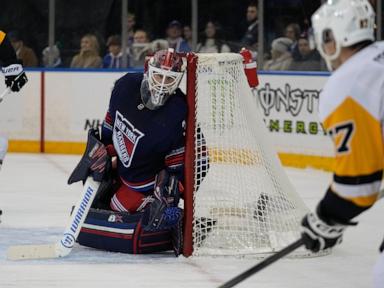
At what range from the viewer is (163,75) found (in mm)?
4969

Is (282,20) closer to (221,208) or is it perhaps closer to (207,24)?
(207,24)

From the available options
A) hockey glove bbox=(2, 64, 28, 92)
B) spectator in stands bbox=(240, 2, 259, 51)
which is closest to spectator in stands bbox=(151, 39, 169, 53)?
spectator in stands bbox=(240, 2, 259, 51)

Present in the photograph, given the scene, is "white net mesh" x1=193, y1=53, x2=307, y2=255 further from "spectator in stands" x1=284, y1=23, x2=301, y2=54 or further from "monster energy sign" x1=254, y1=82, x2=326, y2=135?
"spectator in stands" x1=284, y1=23, x2=301, y2=54

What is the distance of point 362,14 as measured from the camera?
2.95 meters

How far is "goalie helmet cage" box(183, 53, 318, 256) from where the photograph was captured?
5.03 m

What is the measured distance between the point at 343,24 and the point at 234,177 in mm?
2398

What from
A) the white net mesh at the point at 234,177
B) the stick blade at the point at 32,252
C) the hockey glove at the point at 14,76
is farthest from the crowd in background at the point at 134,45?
the stick blade at the point at 32,252

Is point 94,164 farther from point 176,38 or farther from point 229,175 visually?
point 176,38

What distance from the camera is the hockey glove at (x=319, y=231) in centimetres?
293

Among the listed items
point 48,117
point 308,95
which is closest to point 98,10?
point 48,117

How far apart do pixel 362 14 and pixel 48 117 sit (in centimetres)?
710

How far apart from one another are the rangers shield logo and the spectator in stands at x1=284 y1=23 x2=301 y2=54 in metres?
4.57

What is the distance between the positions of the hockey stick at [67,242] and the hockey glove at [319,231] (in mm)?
2117

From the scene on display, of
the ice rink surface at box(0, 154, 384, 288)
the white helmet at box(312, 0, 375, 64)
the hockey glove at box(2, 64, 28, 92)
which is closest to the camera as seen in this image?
the white helmet at box(312, 0, 375, 64)
